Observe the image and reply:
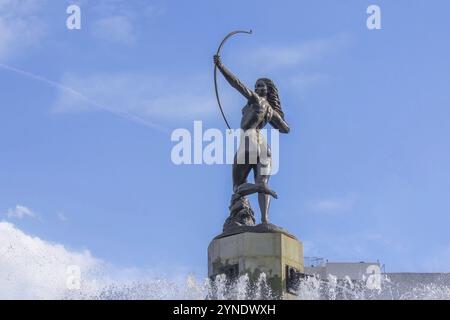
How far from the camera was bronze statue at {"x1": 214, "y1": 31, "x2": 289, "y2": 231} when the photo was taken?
27.8 meters

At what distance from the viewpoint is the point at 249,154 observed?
1114 inches

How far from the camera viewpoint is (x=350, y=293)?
26.7 m

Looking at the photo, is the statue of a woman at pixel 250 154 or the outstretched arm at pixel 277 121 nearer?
the statue of a woman at pixel 250 154

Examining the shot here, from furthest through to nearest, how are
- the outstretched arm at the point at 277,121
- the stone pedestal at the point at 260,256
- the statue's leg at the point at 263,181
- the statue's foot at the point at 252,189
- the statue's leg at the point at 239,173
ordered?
1. the outstretched arm at the point at 277,121
2. the statue's leg at the point at 239,173
3. the statue's foot at the point at 252,189
4. the statue's leg at the point at 263,181
5. the stone pedestal at the point at 260,256

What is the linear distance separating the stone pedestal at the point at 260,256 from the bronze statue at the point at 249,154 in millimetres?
804

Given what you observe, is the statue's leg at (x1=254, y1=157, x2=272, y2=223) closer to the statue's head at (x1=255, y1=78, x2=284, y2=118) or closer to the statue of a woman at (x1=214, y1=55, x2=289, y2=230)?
the statue of a woman at (x1=214, y1=55, x2=289, y2=230)

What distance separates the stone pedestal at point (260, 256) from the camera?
2616cm

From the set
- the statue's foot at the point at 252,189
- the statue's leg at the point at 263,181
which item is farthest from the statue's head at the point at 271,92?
the statue's foot at the point at 252,189

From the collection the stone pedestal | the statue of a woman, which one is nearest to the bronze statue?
the statue of a woman

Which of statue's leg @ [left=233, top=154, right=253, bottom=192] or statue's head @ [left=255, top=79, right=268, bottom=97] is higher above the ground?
statue's head @ [left=255, top=79, right=268, bottom=97]

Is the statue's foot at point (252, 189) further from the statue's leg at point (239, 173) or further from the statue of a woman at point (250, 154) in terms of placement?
the statue's leg at point (239, 173)

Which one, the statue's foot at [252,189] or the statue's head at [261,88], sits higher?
the statue's head at [261,88]
